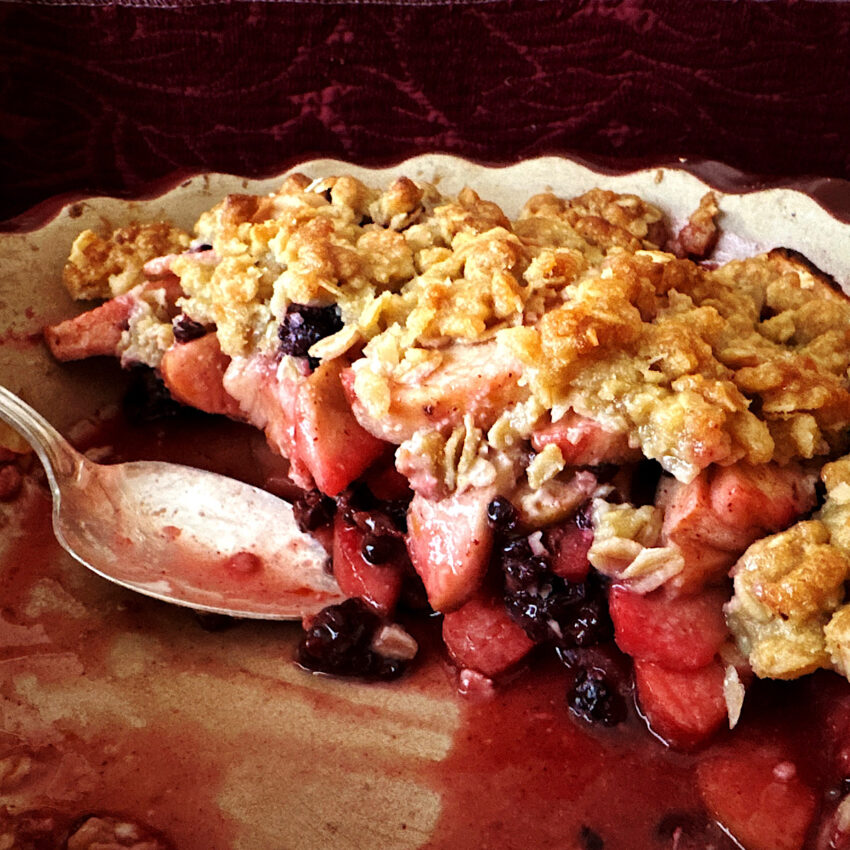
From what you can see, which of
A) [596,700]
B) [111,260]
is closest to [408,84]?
[111,260]

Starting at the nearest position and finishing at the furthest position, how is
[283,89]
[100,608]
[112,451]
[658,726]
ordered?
[658,726]
[100,608]
[112,451]
[283,89]

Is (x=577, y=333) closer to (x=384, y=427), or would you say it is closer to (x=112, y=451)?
(x=384, y=427)

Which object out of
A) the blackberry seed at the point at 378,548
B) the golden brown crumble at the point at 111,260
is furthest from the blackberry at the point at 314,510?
the golden brown crumble at the point at 111,260

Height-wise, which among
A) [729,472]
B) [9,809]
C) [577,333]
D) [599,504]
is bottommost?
[9,809]

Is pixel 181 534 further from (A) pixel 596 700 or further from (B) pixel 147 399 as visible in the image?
(A) pixel 596 700

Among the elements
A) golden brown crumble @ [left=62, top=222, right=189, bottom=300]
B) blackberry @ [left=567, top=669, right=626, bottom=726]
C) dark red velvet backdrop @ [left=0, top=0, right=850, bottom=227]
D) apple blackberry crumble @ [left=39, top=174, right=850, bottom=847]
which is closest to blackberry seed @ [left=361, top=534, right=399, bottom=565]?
apple blackberry crumble @ [left=39, top=174, right=850, bottom=847]

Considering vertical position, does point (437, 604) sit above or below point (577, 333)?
below

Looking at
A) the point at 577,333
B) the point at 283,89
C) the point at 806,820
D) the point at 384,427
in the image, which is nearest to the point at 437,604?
the point at 384,427
